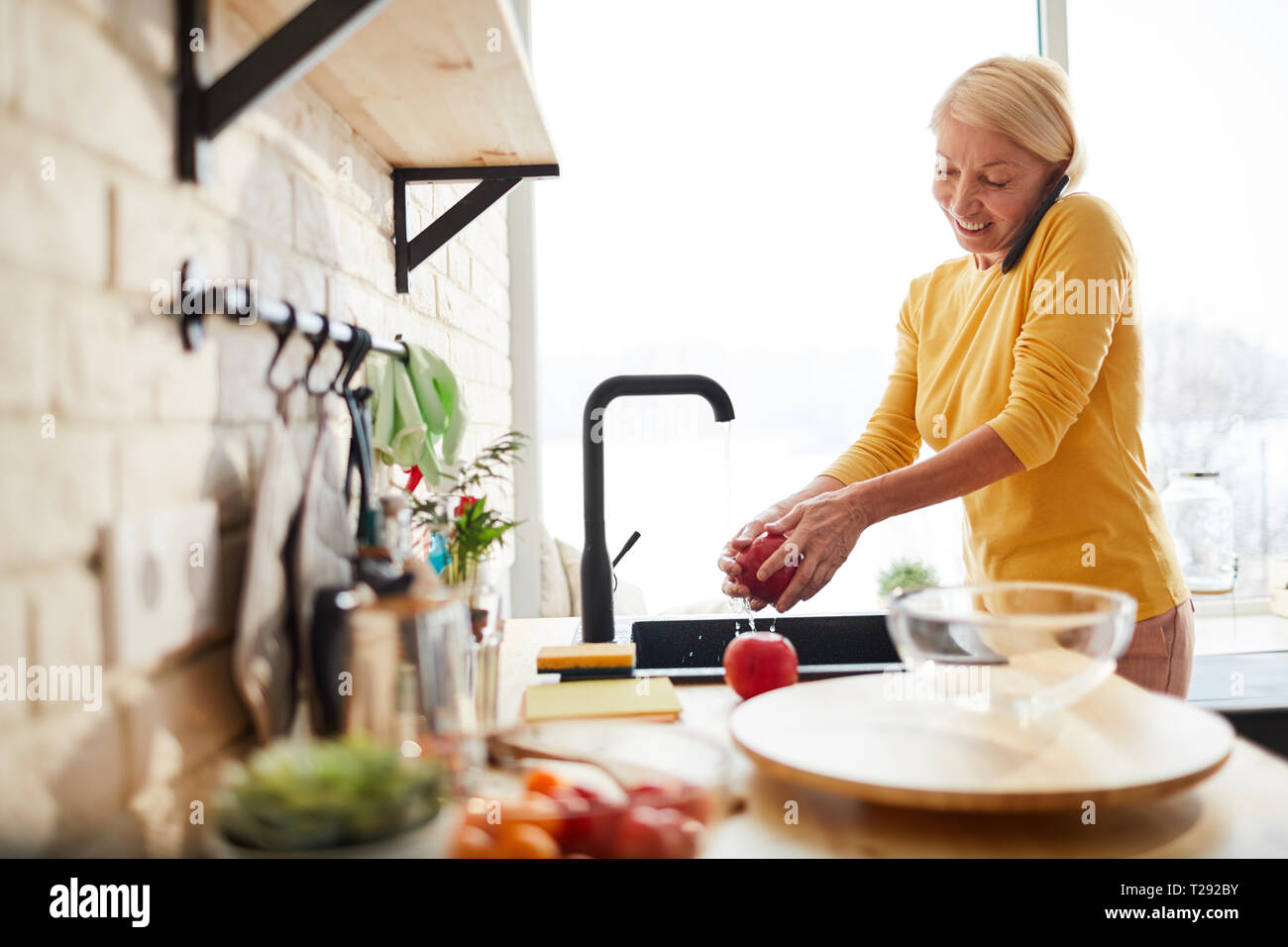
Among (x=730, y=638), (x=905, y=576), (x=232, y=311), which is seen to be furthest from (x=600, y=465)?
(x=905, y=576)

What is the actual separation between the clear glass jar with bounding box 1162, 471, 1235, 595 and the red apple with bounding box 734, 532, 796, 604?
2266 millimetres

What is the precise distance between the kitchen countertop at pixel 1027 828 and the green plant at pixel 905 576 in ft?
7.69

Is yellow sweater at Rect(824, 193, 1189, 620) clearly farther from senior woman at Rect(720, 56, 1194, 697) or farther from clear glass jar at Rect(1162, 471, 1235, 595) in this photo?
clear glass jar at Rect(1162, 471, 1235, 595)

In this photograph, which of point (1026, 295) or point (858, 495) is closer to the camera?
point (858, 495)

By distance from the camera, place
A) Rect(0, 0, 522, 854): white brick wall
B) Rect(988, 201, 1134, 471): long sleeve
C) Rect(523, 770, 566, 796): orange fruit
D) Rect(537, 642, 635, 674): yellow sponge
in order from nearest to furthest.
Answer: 1. Rect(0, 0, 522, 854): white brick wall
2. Rect(523, 770, 566, 796): orange fruit
3. Rect(537, 642, 635, 674): yellow sponge
4. Rect(988, 201, 1134, 471): long sleeve

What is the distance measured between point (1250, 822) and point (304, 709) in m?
0.69

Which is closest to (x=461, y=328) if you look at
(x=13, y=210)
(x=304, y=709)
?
(x=304, y=709)

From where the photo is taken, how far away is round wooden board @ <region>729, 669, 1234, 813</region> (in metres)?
0.61

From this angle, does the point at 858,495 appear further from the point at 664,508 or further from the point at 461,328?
the point at 664,508

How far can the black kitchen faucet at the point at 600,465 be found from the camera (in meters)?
1.12

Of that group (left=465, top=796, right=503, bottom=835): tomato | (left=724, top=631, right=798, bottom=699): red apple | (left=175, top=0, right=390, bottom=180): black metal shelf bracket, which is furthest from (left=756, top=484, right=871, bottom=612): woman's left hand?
(left=175, top=0, right=390, bottom=180): black metal shelf bracket

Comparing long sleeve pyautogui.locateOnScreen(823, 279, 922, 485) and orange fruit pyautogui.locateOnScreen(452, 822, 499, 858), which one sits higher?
long sleeve pyautogui.locateOnScreen(823, 279, 922, 485)
